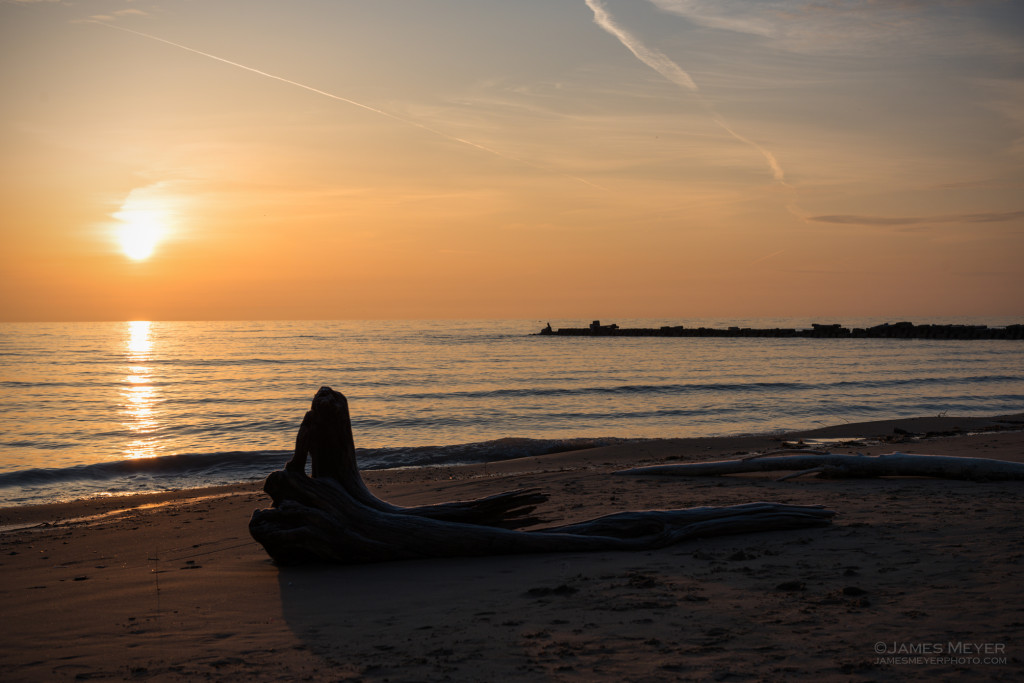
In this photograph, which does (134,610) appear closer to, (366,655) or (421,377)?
(366,655)

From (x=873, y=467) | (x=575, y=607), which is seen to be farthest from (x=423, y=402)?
(x=575, y=607)

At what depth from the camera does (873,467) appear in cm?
1002

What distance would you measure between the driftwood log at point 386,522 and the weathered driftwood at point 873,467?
10.2ft

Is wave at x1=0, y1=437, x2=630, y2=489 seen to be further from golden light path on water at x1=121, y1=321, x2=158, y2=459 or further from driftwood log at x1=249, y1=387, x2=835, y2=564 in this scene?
driftwood log at x1=249, y1=387, x2=835, y2=564

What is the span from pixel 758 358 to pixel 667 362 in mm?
8160

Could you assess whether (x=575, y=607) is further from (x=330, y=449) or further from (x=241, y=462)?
(x=241, y=462)

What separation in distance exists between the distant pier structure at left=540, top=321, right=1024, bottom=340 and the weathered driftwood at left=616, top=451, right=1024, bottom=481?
77067 millimetres

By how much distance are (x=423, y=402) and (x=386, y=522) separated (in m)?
23.7

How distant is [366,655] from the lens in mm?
4777

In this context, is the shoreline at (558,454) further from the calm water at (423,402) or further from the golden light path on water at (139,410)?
the golden light path on water at (139,410)

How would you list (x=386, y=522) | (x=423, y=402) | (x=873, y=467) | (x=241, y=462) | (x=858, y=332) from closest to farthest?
(x=386, y=522) → (x=873, y=467) → (x=241, y=462) → (x=423, y=402) → (x=858, y=332)

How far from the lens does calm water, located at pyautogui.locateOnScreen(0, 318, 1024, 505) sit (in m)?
17.7

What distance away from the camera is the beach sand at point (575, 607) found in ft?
14.4

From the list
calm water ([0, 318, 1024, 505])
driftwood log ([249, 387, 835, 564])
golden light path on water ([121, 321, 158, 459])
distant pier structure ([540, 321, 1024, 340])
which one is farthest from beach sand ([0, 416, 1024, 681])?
distant pier structure ([540, 321, 1024, 340])
